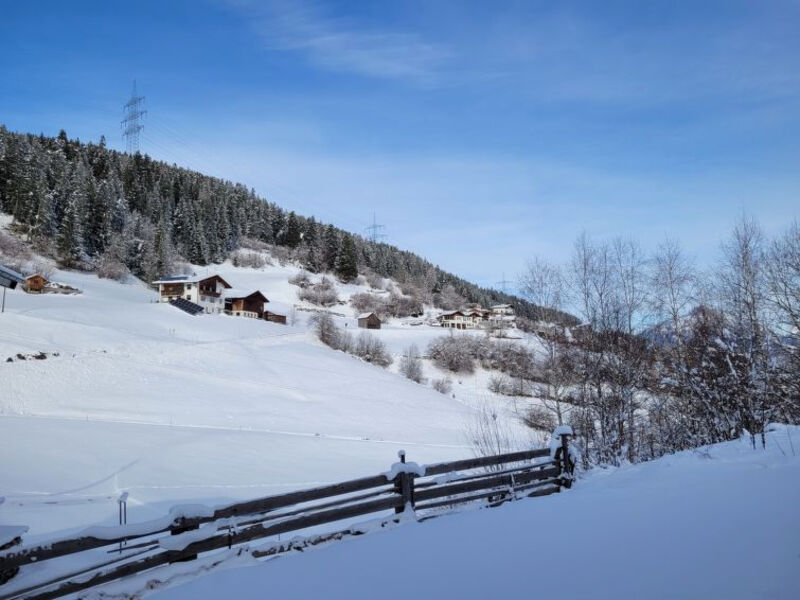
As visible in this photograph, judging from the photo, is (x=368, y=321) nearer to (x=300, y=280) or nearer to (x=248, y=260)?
(x=300, y=280)

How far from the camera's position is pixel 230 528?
609 centimetres

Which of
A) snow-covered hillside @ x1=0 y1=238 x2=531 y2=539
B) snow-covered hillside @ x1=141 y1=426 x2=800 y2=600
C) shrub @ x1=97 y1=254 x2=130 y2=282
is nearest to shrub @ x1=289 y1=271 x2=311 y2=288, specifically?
shrub @ x1=97 y1=254 x2=130 y2=282

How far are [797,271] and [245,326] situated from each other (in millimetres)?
54349

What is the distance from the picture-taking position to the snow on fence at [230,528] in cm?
469

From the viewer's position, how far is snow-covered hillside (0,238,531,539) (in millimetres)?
16188

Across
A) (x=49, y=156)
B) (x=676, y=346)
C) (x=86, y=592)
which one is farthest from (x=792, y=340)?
(x=49, y=156)

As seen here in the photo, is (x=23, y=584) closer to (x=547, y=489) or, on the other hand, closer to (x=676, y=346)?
(x=547, y=489)

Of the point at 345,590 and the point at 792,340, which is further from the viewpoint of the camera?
the point at 792,340

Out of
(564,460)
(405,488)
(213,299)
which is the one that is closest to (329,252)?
(213,299)

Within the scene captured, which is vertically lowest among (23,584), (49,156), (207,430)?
(207,430)

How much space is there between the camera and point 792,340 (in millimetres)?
14016

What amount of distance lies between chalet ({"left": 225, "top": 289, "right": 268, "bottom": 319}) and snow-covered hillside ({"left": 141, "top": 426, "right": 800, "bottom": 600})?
226 ft

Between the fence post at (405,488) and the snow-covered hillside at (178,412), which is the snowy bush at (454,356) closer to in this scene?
the snow-covered hillside at (178,412)

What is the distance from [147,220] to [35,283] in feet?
130
